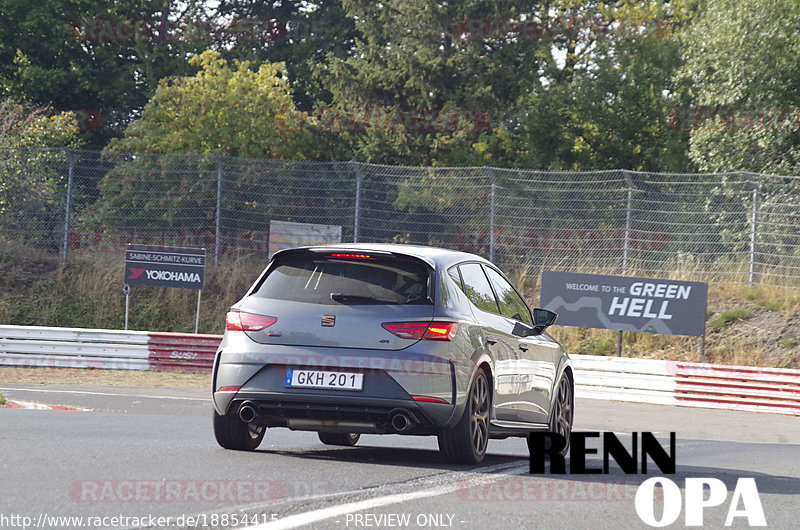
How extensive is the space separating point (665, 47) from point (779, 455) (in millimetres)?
26429

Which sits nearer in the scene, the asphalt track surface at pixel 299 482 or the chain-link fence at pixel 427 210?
the asphalt track surface at pixel 299 482

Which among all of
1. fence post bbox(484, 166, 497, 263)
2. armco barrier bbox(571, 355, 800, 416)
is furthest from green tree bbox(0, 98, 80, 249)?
armco barrier bbox(571, 355, 800, 416)

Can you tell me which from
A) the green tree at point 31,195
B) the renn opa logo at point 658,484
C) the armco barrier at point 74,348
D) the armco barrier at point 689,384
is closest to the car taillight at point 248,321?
the renn opa logo at point 658,484

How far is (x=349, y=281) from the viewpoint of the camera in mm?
8461

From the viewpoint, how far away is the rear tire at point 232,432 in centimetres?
872

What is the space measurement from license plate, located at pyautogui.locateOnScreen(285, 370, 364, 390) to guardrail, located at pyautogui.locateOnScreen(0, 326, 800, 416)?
41.8ft

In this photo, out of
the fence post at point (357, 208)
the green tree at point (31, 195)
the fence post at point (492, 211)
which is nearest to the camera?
the fence post at point (492, 211)

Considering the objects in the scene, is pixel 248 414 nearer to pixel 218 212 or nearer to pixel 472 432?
pixel 472 432

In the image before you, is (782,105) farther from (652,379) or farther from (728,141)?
(652,379)

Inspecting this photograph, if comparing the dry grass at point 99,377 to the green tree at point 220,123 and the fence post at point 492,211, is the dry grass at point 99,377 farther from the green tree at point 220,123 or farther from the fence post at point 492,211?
the green tree at point 220,123

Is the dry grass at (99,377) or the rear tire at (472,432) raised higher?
the rear tire at (472,432)

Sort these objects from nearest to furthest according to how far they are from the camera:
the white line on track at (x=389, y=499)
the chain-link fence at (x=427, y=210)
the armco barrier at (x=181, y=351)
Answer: the white line on track at (x=389, y=499), the armco barrier at (x=181, y=351), the chain-link fence at (x=427, y=210)

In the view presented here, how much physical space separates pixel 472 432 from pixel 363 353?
1043mm

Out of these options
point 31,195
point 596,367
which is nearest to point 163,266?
point 31,195
